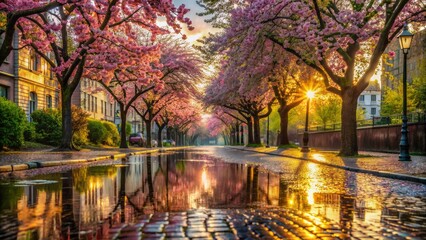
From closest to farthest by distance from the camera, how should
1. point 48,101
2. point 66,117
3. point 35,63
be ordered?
point 66,117 < point 35,63 < point 48,101

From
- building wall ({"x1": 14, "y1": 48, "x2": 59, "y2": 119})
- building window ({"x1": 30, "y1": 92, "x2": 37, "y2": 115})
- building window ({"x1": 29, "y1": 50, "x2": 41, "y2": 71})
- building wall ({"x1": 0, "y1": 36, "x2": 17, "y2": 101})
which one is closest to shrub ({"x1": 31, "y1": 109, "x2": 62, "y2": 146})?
building wall ({"x1": 0, "y1": 36, "x2": 17, "y2": 101})

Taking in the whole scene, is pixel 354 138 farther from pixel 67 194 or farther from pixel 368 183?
pixel 67 194

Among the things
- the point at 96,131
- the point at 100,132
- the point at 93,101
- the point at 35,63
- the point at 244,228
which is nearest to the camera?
the point at 244,228

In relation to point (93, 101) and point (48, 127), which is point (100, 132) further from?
point (93, 101)

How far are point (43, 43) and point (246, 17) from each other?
1059 centimetres

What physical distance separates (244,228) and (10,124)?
22.2 metres

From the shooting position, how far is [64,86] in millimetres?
27062

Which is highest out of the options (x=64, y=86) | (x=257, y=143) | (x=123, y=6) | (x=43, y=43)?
(x=123, y=6)

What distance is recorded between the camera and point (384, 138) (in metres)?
31.3

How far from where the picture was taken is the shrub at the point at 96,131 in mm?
42812

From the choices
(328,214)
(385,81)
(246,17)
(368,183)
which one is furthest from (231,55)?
(385,81)

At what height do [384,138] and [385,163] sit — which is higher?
[384,138]

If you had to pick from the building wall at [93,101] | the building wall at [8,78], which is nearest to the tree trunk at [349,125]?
the building wall at [8,78]

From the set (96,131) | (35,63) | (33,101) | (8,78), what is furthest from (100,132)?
(8,78)
